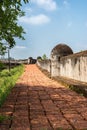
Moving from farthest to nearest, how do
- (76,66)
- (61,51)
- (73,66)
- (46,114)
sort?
1. (61,51)
2. (73,66)
3. (76,66)
4. (46,114)

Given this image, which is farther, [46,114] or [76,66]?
[76,66]

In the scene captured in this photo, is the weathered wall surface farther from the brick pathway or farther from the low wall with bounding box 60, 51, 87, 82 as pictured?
the brick pathway

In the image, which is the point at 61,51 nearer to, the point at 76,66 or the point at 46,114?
the point at 76,66

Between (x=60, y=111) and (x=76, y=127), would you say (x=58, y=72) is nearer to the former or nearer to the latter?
(x=60, y=111)

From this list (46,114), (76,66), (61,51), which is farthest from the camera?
(61,51)

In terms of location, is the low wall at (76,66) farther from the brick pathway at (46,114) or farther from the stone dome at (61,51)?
the brick pathway at (46,114)

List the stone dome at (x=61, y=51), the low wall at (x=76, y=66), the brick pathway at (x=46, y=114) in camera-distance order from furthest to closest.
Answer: the stone dome at (x=61, y=51), the low wall at (x=76, y=66), the brick pathway at (x=46, y=114)

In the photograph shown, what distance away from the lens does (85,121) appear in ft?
18.4

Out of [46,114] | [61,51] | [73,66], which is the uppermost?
[61,51]

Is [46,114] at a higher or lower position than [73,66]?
lower

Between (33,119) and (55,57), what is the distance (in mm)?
11975

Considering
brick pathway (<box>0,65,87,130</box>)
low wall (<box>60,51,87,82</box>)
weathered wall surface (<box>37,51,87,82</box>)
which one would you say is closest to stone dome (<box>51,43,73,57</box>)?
weathered wall surface (<box>37,51,87,82</box>)

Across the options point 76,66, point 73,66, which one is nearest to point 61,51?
point 73,66

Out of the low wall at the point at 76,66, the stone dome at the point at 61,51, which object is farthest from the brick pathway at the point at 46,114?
the stone dome at the point at 61,51
